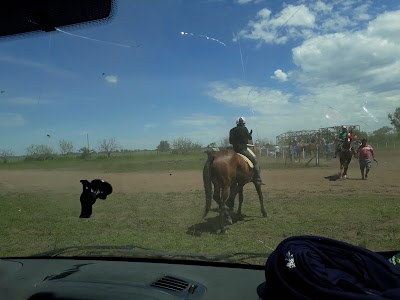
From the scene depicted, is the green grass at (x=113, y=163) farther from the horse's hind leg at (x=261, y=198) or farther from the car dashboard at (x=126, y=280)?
the horse's hind leg at (x=261, y=198)

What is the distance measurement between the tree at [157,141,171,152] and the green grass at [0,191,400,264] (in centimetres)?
63

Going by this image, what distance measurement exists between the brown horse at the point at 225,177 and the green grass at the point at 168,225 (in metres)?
0.36

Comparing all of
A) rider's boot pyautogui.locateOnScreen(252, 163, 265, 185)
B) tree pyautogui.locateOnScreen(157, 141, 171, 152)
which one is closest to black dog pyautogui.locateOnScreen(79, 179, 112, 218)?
tree pyautogui.locateOnScreen(157, 141, 171, 152)

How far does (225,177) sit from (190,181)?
923mm

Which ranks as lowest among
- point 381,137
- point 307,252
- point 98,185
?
point 307,252

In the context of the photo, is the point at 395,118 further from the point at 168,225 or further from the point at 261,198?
the point at 261,198

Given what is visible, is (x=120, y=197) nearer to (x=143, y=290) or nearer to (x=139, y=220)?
(x=139, y=220)

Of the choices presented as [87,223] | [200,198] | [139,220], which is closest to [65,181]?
[87,223]

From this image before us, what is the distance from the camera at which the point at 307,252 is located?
81.0 inches

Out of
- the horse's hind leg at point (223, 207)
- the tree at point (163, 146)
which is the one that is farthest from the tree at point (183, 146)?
the horse's hind leg at point (223, 207)

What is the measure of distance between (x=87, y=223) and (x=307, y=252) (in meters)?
2.42

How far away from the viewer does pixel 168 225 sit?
4582mm

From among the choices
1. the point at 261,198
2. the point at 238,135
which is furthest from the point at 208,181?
the point at 238,135

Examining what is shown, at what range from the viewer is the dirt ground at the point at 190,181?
421 centimetres
